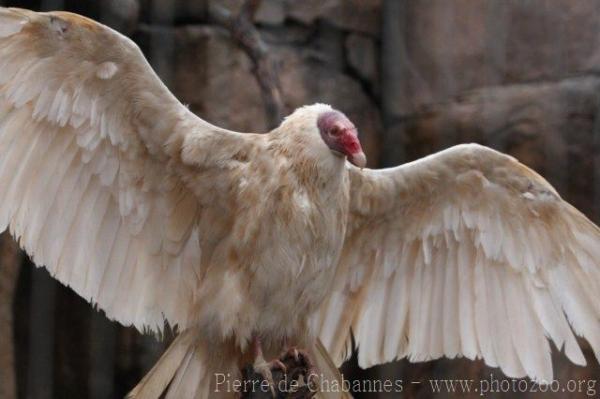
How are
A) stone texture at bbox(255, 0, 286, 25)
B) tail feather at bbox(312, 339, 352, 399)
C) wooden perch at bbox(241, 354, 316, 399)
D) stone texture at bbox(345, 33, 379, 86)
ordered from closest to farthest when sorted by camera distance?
1. wooden perch at bbox(241, 354, 316, 399)
2. tail feather at bbox(312, 339, 352, 399)
3. stone texture at bbox(255, 0, 286, 25)
4. stone texture at bbox(345, 33, 379, 86)

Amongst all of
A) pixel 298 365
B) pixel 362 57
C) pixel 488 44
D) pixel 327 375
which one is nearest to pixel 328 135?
pixel 298 365

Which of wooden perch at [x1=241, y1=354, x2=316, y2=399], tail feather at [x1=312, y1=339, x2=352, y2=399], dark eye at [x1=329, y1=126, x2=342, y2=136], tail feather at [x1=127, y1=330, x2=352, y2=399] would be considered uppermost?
dark eye at [x1=329, y1=126, x2=342, y2=136]

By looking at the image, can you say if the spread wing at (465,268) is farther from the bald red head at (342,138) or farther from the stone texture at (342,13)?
the stone texture at (342,13)

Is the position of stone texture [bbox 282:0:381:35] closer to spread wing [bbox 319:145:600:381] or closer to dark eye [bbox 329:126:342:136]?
spread wing [bbox 319:145:600:381]

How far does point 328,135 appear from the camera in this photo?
421 centimetres

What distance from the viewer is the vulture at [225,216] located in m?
4.09

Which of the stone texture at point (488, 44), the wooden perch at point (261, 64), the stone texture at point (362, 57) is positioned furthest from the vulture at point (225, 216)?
the stone texture at point (362, 57)

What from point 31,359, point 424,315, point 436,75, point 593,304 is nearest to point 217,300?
point 424,315

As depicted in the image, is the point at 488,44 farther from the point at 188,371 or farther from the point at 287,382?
the point at 287,382

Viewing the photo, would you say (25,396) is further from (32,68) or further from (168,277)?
(32,68)

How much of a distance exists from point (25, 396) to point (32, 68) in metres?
3.16

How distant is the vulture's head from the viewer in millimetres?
4172

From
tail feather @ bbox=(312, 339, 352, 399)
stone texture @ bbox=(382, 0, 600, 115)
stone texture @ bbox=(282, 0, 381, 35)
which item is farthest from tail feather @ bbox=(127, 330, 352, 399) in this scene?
stone texture @ bbox=(282, 0, 381, 35)

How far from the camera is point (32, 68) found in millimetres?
4020
